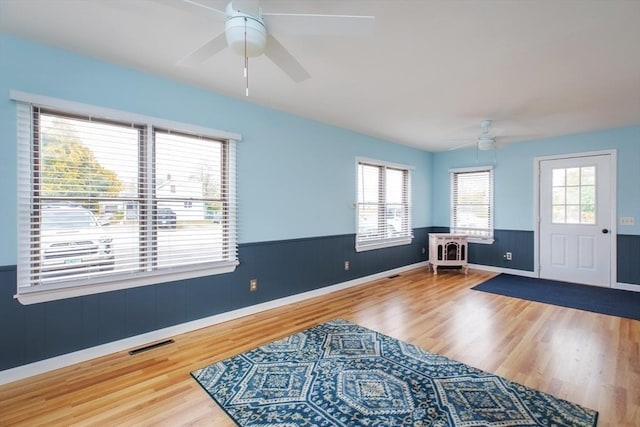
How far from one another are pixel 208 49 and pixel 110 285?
212cm

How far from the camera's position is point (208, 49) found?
190 cm

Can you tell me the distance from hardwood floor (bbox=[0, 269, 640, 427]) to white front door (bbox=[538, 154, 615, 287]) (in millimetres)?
1817

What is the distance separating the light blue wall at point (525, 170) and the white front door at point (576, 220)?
0.15 m

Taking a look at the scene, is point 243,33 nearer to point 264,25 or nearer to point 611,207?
point 264,25

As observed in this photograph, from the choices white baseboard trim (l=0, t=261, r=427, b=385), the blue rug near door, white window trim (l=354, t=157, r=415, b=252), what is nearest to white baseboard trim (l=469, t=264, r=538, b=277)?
the blue rug near door

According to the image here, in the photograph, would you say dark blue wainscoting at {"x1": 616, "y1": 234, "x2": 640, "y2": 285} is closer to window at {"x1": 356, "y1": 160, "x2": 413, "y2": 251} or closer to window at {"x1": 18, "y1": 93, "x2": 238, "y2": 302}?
window at {"x1": 356, "y1": 160, "x2": 413, "y2": 251}

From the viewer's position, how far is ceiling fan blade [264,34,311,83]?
1.79 metres

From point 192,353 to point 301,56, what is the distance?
8.82ft

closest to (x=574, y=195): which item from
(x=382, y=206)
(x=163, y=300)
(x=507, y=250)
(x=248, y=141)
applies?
(x=507, y=250)

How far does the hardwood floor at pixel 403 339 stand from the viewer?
1933 millimetres

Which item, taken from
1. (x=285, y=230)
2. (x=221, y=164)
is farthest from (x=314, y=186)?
(x=221, y=164)

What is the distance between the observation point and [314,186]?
4.30 meters

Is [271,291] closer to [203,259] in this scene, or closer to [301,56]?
[203,259]

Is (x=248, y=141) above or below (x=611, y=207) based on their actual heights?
above
